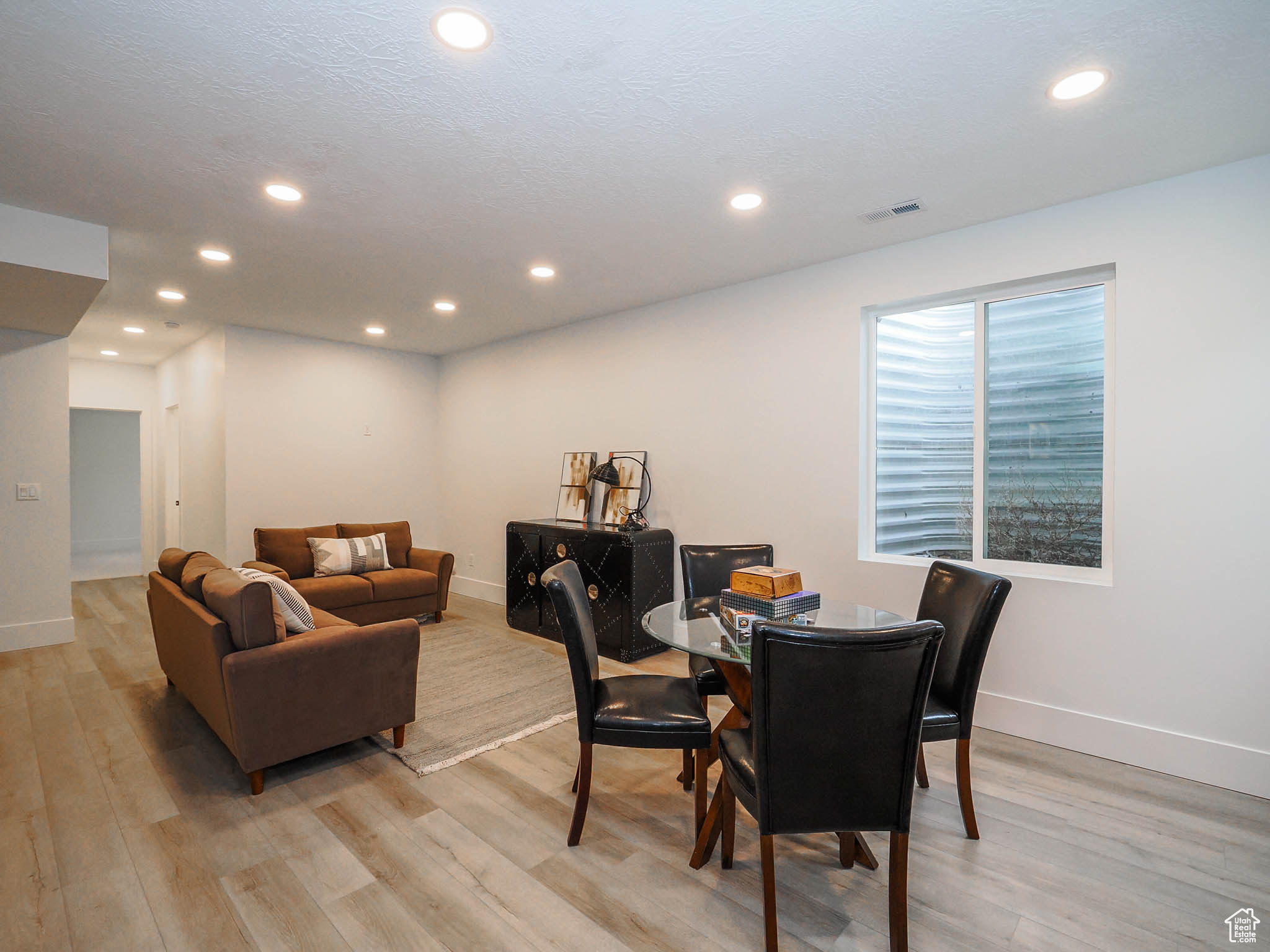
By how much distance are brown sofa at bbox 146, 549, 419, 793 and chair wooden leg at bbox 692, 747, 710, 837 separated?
4.93 ft

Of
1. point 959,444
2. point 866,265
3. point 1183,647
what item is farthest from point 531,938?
point 866,265

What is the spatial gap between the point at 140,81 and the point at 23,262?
179 cm

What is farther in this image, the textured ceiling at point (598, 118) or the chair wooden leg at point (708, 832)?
the chair wooden leg at point (708, 832)

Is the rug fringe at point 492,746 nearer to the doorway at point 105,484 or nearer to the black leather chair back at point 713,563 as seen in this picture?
the black leather chair back at point 713,563

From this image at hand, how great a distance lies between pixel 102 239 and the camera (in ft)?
10.8

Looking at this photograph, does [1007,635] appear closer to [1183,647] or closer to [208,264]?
[1183,647]

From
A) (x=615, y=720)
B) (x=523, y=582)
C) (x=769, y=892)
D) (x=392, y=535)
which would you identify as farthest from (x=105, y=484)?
(x=769, y=892)

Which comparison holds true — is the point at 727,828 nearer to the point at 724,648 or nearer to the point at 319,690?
the point at 724,648

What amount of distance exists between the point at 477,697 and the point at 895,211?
135 inches

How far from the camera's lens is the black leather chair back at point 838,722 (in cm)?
153

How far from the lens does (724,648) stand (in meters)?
2.13

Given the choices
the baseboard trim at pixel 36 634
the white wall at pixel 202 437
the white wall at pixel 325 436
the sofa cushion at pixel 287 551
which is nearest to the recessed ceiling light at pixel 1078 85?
the sofa cushion at pixel 287 551

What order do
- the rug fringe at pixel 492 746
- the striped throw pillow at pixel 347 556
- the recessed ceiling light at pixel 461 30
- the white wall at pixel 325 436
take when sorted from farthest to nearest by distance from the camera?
the white wall at pixel 325 436, the striped throw pillow at pixel 347 556, the rug fringe at pixel 492 746, the recessed ceiling light at pixel 461 30

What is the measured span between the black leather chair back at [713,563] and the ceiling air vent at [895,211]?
5.73 ft
